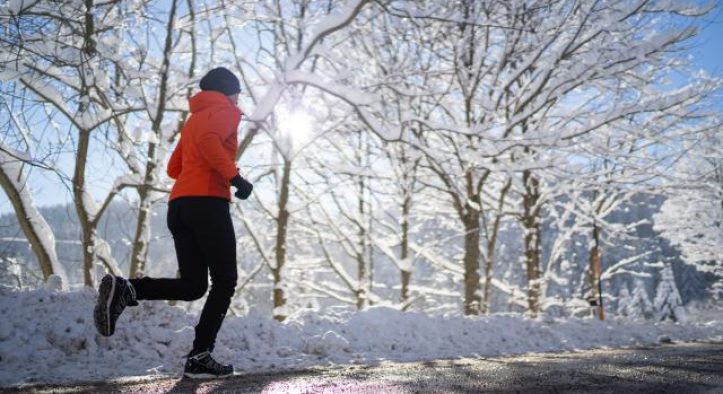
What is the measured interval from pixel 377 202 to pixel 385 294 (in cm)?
4495

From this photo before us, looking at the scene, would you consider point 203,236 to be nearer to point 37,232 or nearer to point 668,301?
point 37,232

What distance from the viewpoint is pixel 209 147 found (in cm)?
338

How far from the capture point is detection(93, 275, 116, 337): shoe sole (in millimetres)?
3242

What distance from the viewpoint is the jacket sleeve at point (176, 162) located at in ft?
12.5

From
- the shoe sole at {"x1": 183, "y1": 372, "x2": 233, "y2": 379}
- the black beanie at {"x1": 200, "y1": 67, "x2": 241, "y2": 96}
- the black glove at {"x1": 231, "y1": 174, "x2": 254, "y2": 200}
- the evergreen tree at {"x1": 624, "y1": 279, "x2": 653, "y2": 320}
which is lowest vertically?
the evergreen tree at {"x1": 624, "y1": 279, "x2": 653, "y2": 320}

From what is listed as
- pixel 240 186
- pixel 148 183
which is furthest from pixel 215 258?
pixel 148 183

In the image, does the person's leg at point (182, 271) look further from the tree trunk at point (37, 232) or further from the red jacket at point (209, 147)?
the tree trunk at point (37, 232)

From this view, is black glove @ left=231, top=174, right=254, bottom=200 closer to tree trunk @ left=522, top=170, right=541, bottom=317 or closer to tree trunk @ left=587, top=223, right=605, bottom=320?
tree trunk @ left=522, top=170, right=541, bottom=317

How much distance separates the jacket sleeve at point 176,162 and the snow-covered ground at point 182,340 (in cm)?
131

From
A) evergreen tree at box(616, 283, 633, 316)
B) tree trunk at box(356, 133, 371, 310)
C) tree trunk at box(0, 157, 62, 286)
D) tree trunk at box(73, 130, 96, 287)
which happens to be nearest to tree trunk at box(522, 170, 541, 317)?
tree trunk at box(356, 133, 371, 310)

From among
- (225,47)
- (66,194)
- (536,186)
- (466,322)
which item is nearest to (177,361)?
(66,194)

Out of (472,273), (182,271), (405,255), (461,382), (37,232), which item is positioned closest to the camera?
(461,382)

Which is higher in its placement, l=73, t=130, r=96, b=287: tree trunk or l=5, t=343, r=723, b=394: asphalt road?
l=73, t=130, r=96, b=287: tree trunk

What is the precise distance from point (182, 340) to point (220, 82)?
2.08 metres
